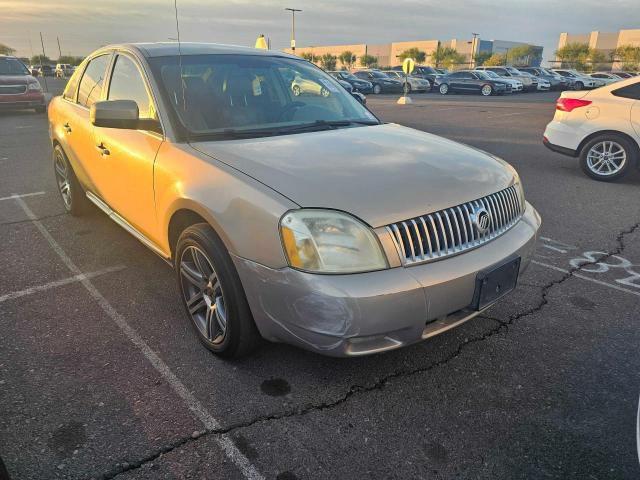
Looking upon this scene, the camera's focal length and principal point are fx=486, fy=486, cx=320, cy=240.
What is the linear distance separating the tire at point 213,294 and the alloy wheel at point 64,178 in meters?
2.77

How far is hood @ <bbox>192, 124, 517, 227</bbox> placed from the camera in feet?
7.25

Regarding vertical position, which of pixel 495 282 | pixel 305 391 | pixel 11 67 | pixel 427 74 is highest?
pixel 11 67

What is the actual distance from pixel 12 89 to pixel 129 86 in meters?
14.1

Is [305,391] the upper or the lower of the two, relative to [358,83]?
lower

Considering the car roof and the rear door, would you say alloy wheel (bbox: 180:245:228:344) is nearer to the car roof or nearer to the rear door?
the rear door

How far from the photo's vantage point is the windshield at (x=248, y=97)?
9.99 feet

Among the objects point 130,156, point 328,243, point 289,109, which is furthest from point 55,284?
point 328,243

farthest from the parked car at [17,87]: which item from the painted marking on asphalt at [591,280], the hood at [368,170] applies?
the painted marking on asphalt at [591,280]

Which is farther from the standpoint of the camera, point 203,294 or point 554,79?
point 554,79

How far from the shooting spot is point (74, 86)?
4.76 m

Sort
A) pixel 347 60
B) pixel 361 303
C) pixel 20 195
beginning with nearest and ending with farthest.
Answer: pixel 361 303, pixel 20 195, pixel 347 60

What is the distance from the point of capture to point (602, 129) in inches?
276

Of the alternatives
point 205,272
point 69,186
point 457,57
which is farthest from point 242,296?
point 457,57

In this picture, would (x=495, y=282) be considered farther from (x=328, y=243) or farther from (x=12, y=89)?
(x=12, y=89)
